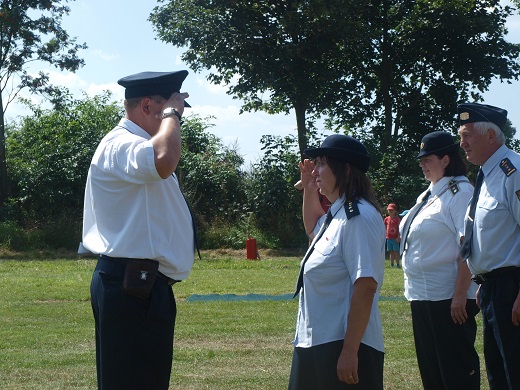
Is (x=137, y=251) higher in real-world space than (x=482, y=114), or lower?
lower

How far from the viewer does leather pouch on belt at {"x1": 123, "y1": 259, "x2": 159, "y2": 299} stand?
12.5 ft

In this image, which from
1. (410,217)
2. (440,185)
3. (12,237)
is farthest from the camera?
(12,237)

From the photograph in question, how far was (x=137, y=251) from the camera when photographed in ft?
12.7

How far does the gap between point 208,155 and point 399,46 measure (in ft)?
32.2

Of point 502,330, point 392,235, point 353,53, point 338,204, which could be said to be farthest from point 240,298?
point 353,53

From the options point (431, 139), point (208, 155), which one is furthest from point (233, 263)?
point (431, 139)

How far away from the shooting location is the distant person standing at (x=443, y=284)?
5.34m

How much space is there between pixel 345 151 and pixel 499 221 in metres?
1.30

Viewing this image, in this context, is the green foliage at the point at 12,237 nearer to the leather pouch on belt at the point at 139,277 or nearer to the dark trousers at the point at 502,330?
the dark trousers at the point at 502,330

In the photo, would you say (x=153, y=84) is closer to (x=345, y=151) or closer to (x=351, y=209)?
(x=345, y=151)

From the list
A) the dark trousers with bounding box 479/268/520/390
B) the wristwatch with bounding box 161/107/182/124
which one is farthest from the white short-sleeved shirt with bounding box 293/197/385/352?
the dark trousers with bounding box 479/268/520/390

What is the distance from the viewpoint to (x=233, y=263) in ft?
71.6

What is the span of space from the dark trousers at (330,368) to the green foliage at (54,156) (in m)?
26.7

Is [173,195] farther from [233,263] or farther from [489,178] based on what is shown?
[233,263]
